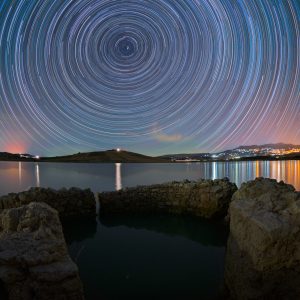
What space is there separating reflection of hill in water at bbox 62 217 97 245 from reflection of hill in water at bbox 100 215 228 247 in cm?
75

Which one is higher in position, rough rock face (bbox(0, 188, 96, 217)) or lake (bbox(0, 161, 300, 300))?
rough rock face (bbox(0, 188, 96, 217))

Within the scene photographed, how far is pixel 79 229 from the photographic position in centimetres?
1572

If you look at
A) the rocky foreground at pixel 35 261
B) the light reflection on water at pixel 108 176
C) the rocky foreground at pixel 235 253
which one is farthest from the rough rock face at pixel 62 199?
the light reflection on water at pixel 108 176

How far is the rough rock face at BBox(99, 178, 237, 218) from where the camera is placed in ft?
59.4

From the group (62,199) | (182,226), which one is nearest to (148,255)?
(182,226)

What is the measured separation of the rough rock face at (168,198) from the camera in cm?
1809

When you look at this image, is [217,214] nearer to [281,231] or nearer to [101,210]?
[101,210]

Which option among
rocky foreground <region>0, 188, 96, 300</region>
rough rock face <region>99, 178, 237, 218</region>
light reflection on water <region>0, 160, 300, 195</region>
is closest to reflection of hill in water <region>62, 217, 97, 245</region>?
rough rock face <region>99, 178, 237, 218</region>

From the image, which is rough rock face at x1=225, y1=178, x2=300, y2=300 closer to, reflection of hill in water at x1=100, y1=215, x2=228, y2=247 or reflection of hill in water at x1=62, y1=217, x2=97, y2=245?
reflection of hill in water at x1=100, y1=215, x2=228, y2=247

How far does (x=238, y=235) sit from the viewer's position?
679 centimetres

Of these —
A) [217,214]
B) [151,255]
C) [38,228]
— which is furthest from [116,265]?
[217,214]

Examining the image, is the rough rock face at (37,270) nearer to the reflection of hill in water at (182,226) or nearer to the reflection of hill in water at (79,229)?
the reflection of hill in water at (79,229)

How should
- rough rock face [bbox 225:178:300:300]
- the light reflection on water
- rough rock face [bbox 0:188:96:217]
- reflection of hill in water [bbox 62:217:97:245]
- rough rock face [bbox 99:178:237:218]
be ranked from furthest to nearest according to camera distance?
the light reflection on water → rough rock face [bbox 99:178:237:218] → rough rock face [bbox 0:188:96:217] → reflection of hill in water [bbox 62:217:97:245] → rough rock face [bbox 225:178:300:300]

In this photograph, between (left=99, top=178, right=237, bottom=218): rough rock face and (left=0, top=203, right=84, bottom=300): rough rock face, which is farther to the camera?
(left=99, top=178, right=237, bottom=218): rough rock face
